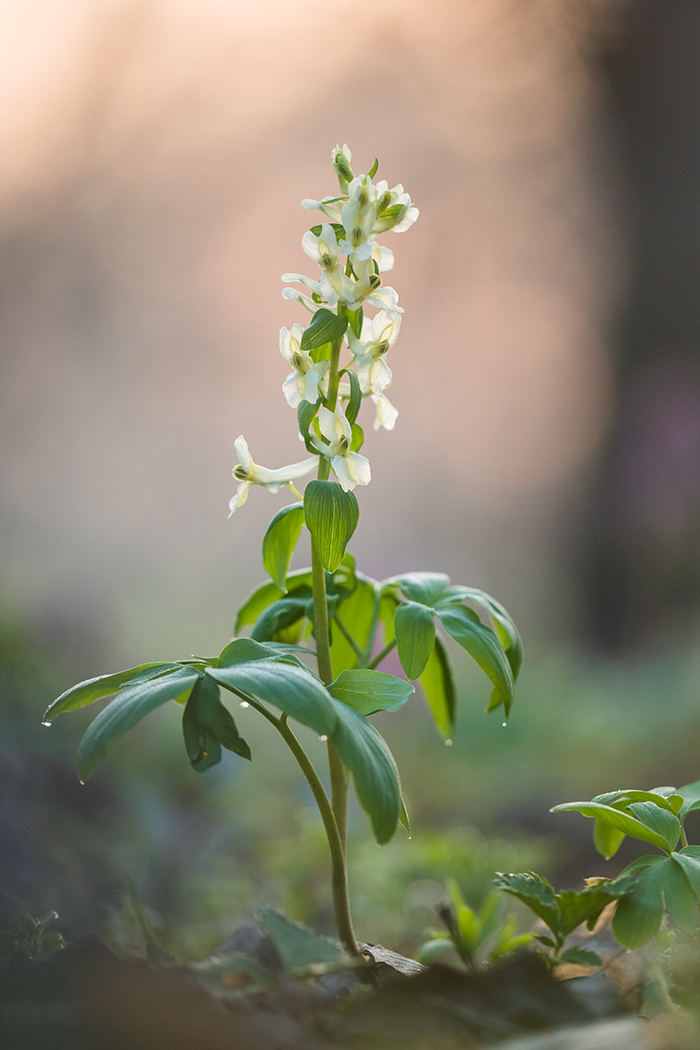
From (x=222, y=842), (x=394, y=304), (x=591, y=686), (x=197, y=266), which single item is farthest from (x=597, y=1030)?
(x=197, y=266)

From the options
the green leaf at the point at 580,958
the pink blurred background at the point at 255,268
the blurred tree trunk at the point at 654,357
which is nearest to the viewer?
the green leaf at the point at 580,958

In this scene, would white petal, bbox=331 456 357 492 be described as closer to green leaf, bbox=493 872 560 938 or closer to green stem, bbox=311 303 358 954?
green stem, bbox=311 303 358 954

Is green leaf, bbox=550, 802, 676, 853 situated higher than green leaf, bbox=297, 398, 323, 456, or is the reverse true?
green leaf, bbox=297, 398, 323, 456

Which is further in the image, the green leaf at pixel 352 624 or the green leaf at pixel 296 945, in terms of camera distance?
the green leaf at pixel 352 624

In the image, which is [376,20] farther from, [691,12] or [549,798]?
[549,798]

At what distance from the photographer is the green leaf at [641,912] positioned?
51 centimetres

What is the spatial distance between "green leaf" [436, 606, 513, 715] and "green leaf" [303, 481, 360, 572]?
5.5 inches

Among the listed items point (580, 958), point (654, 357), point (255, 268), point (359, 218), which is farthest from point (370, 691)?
point (255, 268)

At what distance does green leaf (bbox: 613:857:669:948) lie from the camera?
1.68ft

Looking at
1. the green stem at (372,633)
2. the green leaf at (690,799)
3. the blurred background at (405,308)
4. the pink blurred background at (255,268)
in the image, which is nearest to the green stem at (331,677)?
the green stem at (372,633)

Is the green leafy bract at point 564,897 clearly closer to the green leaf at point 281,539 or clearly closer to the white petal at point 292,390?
the green leaf at point 281,539

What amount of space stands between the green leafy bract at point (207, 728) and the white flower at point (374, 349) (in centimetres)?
33

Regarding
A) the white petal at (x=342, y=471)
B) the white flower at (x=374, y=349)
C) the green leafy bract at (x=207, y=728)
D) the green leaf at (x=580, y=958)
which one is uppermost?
the white flower at (x=374, y=349)

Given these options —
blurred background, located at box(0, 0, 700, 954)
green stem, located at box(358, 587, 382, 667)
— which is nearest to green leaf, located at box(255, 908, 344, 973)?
green stem, located at box(358, 587, 382, 667)
